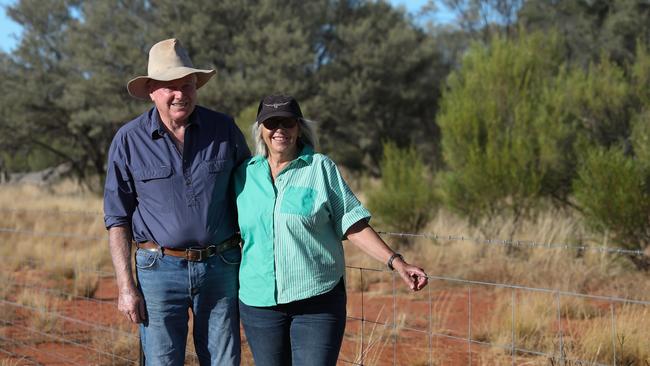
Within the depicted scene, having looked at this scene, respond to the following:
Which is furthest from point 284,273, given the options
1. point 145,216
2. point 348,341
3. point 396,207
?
point 396,207

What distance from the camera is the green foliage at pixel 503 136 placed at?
418 inches

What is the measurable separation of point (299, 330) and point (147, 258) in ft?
2.46

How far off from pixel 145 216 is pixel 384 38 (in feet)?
70.0

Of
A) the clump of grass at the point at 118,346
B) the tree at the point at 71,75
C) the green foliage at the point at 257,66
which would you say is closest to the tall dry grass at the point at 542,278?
the clump of grass at the point at 118,346

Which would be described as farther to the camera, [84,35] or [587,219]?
[84,35]

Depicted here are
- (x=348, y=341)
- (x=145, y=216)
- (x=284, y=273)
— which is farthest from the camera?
(x=348, y=341)

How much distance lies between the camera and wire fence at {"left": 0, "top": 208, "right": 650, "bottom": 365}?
18.0 ft

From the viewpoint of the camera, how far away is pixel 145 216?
3266mm

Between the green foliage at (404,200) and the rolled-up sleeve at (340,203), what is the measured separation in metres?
8.96

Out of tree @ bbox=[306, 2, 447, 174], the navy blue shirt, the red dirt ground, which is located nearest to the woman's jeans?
the navy blue shirt

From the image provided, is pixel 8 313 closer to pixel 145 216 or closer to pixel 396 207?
pixel 145 216

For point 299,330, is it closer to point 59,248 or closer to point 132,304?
point 132,304

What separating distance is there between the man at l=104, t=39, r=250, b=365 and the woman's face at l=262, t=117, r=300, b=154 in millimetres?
252

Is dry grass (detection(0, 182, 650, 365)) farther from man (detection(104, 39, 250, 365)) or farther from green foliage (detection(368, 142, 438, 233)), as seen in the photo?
man (detection(104, 39, 250, 365))
